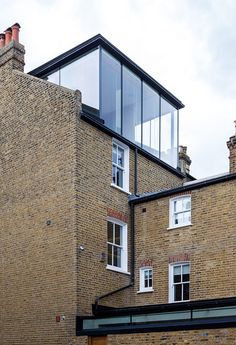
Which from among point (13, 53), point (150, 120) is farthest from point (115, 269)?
point (13, 53)

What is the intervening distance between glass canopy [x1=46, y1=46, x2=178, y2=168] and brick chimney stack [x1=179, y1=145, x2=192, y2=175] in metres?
1.06

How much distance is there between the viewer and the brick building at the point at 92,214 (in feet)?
65.8

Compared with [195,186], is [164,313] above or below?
below

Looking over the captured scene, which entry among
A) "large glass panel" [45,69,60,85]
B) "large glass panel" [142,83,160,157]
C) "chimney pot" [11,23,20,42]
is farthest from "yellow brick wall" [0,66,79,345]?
"large glass panel" [142,83,160,157]

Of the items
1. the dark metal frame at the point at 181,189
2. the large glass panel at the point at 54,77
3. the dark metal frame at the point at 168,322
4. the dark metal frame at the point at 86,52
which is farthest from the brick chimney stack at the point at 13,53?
the dark metal frame at the point at 168,322

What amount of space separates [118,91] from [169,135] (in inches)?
166

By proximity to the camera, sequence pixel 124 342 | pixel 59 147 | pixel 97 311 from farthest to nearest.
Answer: pixel 59 147 < pixel 97 311 < pixel 124 342

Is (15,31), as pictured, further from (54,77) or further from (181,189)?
(181,189)

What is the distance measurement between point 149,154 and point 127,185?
213 centimetres

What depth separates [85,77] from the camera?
23.4 metres

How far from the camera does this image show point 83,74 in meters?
23.5

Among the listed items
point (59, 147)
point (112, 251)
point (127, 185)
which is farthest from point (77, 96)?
point (112, 251)

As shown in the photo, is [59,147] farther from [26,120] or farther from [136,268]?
[136,268]

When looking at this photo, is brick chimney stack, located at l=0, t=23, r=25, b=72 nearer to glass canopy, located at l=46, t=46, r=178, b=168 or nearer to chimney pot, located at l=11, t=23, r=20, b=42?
chimney pot, located at l=11, t=23, r=20, b=42
